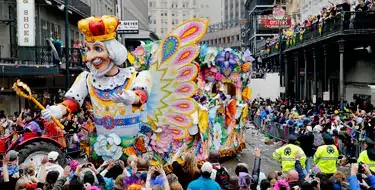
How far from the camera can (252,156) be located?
1911 cm

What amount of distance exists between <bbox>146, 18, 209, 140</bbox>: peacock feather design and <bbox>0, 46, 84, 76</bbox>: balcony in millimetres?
11648

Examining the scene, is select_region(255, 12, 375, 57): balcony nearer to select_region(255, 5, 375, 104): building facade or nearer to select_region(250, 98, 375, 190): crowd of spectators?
select_region(255, 5, 375, 104): building facade

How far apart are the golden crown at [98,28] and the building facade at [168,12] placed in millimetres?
156780

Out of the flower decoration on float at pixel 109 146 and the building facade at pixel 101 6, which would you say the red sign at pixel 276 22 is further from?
the flower decoration on float at pixel 109 146

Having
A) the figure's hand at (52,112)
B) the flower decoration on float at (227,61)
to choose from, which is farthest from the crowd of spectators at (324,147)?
the figure's hand at (52,112)

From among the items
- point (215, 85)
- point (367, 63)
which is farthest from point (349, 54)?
point (215, 85)

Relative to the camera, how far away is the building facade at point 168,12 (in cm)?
16825

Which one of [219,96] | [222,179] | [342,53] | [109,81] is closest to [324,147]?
[222,179]

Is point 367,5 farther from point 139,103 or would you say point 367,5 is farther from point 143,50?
point 139,103

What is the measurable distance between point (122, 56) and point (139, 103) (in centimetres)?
92

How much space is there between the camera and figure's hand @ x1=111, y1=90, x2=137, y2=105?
9.30m

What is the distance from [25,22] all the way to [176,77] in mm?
12732

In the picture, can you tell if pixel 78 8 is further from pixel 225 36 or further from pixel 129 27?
pixel 225 36

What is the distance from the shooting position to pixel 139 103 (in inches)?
388
